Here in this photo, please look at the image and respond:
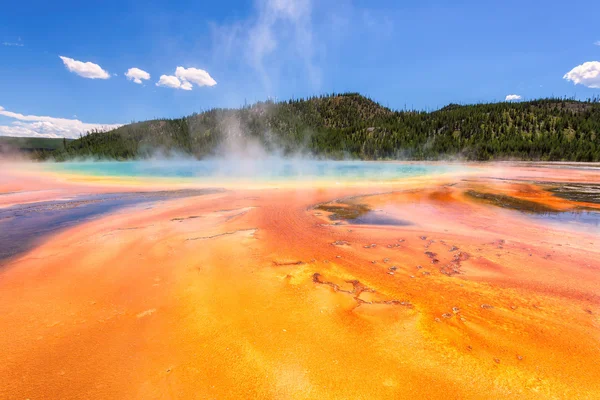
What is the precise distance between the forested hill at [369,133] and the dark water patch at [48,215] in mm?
57187

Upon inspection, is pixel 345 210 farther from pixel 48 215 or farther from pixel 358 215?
pixel 48 215

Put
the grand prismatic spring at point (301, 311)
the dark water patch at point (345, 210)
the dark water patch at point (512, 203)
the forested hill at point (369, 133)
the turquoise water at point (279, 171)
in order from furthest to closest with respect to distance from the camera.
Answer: the forested hill at point (369, 133) → the turquoise water at point (279, 171) → the dark water patch at point (512, 203) → the dark water patch at point (345, 210) → the grand prismatic spring at point (301, 311)

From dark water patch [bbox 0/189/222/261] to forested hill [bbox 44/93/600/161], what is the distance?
5719 centimetres

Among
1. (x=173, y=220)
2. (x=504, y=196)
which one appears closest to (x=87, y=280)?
(x=173, y=220)

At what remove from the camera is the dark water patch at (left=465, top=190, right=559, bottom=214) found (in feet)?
31.3

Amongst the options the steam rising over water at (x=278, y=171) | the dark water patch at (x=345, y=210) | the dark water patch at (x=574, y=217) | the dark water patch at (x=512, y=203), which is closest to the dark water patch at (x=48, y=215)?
the dark water patch at (x=345, y=210)

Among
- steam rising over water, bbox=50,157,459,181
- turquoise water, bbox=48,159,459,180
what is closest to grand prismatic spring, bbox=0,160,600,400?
steam rising over water, bbox=50,157,459,181

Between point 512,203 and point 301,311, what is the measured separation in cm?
1044

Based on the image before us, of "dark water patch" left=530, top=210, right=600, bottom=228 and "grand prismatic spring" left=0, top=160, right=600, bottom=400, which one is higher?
"dark water patch" left=530, top=210, right=600, bottom=228

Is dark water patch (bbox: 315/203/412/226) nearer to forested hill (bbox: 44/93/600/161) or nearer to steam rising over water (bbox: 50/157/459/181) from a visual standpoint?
steam rising over water (bbox: 50/157/459/181)

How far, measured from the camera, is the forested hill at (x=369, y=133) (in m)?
58.1

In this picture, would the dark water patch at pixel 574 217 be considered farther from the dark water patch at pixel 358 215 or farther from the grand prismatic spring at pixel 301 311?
the dark water patch at pixel 358 215

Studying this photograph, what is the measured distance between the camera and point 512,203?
10.6 m

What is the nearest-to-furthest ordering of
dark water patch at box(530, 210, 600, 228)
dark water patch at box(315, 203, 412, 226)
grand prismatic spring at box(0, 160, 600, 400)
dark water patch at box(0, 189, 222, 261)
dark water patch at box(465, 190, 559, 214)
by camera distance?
1. grand prismatic spring at box(0, 160, 600, 400)
2. dark water patch at box(0, 189, 222, 261)
3. dark water patch at box(530, 210, 600, 228)
4. dark water patch at box(315, 203, 412, 226)
5. dark water patch at box(465, 190, 559, 214)
